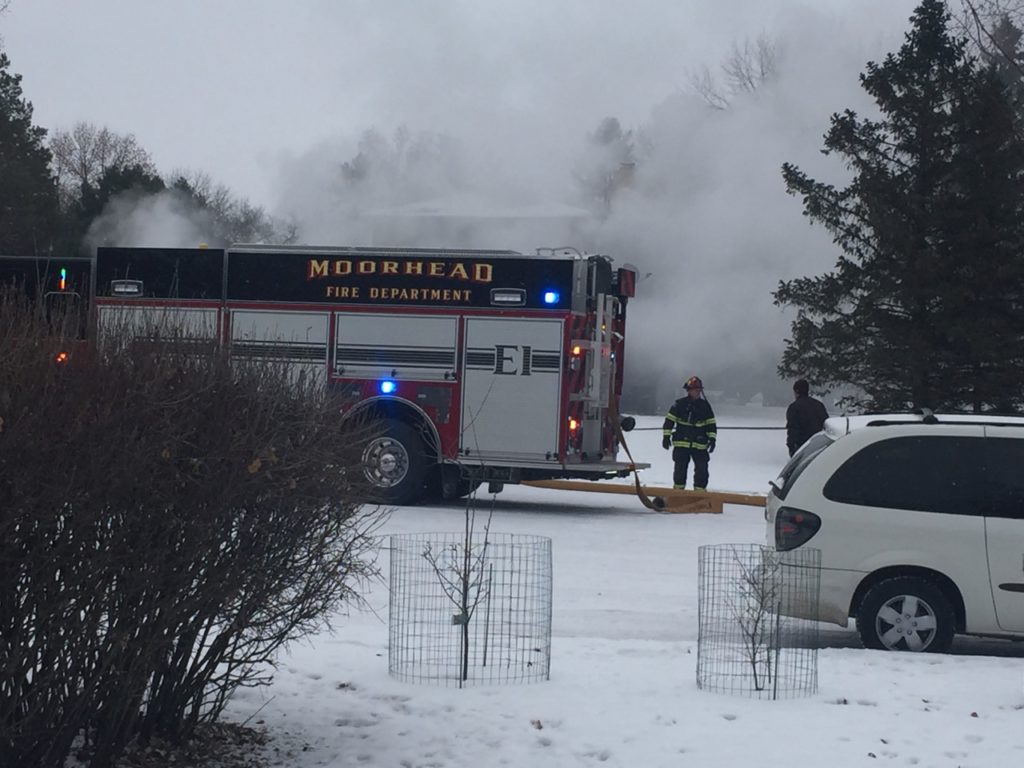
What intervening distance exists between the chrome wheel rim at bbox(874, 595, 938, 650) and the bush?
402 cm

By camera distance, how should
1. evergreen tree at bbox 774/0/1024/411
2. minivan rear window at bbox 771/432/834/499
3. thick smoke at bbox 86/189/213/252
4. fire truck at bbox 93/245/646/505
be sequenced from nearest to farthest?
minivan rear window at bbox 771/432/834/499 → fire truck at bbox 93/245/646/505 → evergreen tree at bbox 774/0/1024/411 → thick smoke at bbox 86/189/213/252

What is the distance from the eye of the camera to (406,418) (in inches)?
633

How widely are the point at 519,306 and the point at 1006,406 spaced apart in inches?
442

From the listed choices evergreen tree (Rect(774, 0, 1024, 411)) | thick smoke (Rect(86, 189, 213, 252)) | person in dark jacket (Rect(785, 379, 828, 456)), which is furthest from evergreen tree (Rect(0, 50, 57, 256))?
person in dark jacket (Rect(785, 379, 828, 456))

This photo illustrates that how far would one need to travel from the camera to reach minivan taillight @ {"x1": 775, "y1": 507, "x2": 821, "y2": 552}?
28.5 feet

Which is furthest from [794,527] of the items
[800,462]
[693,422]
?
[693,422]

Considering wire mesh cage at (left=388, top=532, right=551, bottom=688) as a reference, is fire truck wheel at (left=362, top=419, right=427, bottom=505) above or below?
above

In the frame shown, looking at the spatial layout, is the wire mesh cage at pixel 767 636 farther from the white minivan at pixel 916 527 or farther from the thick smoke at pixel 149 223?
the thick smoke at pixel 149 223

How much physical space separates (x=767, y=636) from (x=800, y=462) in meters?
2.17

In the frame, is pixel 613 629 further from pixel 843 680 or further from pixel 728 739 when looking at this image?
pixel 728 739

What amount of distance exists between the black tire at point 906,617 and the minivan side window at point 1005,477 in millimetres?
665

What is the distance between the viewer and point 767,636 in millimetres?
7289

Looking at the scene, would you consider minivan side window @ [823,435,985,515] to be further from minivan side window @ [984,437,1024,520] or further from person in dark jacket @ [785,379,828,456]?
person in dark jacket @ [785,379,828,456]

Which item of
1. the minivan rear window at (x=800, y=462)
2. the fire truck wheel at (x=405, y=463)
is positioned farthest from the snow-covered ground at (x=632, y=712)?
the fire truck wheel at (x=405, y=463)
